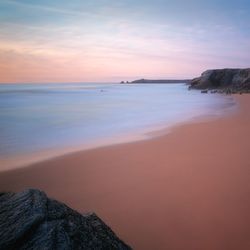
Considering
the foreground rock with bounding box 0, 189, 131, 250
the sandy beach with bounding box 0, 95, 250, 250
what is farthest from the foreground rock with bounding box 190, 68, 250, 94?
the foreground rock with bounding box 0, 189, 131, 250

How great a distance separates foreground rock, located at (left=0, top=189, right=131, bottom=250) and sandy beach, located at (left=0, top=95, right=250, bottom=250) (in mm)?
1353

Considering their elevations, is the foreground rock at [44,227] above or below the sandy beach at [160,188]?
above

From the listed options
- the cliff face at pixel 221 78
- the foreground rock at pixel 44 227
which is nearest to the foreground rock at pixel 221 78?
the cliff face at pixel 221 78

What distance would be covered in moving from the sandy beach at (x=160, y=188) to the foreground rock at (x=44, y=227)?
53.3 inches

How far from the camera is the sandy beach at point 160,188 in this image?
4.13 m

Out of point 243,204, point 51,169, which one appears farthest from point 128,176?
point 243,204

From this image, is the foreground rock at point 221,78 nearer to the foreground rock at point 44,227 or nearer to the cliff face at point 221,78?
the cliff face at point 221,78

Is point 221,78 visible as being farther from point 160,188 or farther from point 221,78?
point 160,188

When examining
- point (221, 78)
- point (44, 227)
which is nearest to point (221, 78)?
point (221, 78)

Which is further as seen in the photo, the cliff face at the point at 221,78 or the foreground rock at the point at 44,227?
the cliff face at the point at 221,78

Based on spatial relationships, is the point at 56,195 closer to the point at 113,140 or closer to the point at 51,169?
the point at 51,169

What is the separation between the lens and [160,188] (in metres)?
5.62

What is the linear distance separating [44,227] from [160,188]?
3.55 metres

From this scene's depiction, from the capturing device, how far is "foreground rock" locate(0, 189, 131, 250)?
2.29 metres
